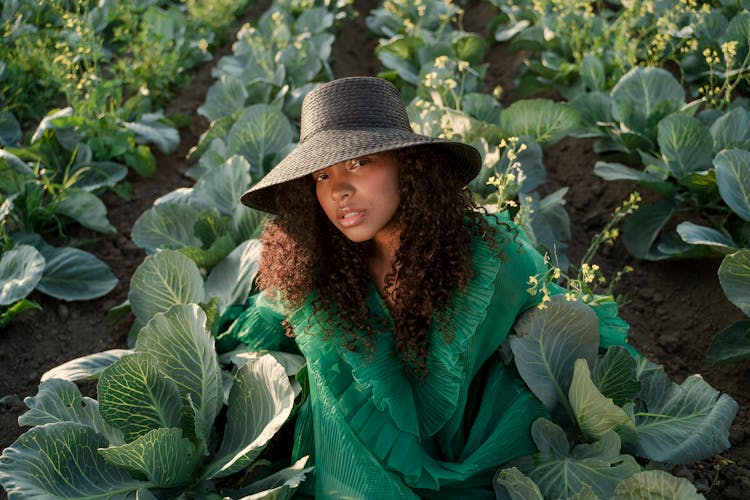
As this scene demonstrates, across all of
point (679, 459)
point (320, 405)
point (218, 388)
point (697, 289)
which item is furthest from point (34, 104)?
point (679, 459)

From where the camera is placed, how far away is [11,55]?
4684mm

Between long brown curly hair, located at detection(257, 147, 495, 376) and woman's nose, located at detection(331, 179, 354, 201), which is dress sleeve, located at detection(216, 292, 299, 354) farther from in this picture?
woman's nose, located at detection(331, 179, 354, 201)

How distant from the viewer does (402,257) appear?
209cm

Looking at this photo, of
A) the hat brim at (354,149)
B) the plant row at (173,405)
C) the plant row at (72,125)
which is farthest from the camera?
the plant row at (72,125)

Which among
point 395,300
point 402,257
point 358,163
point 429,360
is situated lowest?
point 429,360

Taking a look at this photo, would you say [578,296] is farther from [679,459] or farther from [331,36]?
[331,36]

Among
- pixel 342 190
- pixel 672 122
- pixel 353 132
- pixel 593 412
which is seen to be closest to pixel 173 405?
pixel 342 190

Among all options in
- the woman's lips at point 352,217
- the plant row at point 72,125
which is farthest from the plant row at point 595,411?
the plant row at point 72,125

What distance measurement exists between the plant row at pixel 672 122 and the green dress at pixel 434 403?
0.87 meters

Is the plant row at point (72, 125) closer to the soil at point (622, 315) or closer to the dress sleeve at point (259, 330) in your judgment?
the soil at point (622, 315)

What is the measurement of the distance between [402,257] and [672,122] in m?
1.72

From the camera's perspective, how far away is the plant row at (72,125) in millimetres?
3287

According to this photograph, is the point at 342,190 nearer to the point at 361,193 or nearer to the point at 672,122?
the point at 361,193

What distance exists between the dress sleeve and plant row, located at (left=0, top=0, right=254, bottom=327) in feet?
2.70
